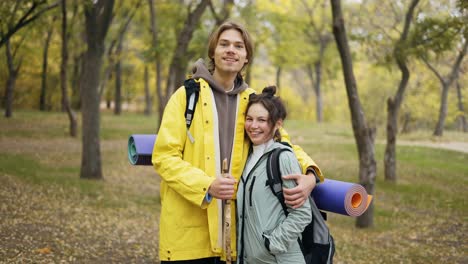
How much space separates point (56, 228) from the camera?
282 inches

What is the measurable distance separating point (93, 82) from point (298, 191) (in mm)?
9873

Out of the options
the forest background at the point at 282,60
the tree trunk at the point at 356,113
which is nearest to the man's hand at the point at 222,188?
the forest background at the point at 282,60

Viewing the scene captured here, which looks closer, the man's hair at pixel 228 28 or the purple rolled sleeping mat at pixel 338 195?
the purple rolled sleeping mat at pixel 338 195

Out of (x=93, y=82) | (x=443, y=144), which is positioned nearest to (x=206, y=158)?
(x=93, y=82)

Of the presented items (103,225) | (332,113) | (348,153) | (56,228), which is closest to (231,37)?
(56,228)

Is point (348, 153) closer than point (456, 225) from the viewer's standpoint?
No

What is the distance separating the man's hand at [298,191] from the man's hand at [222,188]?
0.31m

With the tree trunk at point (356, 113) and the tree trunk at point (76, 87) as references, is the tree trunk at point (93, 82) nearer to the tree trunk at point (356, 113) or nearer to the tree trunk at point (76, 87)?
the tree trunk at point (356, 113)

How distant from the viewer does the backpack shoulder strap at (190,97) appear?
9.50 feet

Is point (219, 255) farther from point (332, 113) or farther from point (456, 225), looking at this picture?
point (332, 113)

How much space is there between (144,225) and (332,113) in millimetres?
38974

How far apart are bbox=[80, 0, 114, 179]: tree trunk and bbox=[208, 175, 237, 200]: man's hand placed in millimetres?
9274

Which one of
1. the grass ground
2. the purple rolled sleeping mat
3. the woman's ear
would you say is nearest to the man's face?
the woman's ear

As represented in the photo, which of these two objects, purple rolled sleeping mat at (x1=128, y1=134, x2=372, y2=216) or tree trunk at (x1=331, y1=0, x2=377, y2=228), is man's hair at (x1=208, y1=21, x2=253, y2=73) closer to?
purple rolled sleeping mat at (x1=128, y1=134, x2=372, y2=216)
